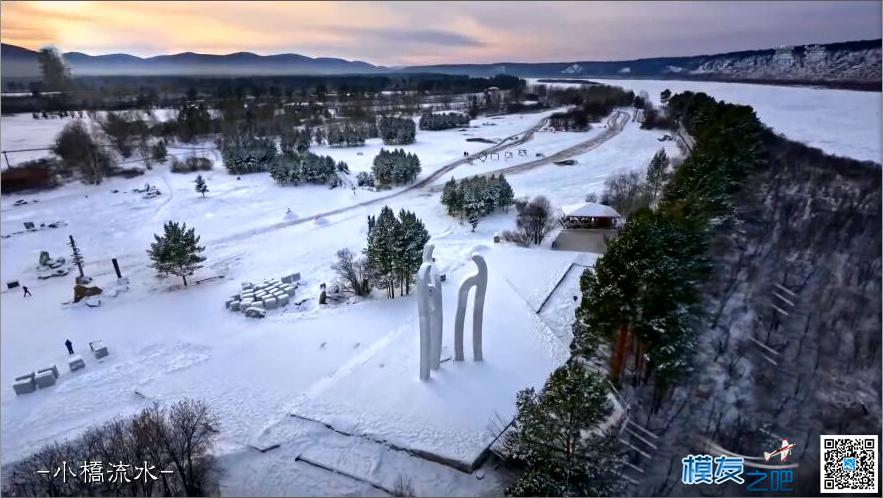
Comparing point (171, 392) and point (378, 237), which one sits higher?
point (378, 237)

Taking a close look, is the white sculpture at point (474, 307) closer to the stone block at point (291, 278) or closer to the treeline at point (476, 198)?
the stone block at point (291, 278)

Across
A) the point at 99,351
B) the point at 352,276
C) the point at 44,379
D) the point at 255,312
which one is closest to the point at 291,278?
the point at 255,312

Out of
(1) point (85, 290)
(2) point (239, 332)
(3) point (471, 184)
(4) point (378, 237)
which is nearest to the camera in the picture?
(2) point (239, 332)

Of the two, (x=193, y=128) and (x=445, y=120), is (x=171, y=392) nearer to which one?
(x=193, y=128)

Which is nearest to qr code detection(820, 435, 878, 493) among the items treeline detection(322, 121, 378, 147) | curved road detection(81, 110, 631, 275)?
curved road detection(81, 110, 631, 275)

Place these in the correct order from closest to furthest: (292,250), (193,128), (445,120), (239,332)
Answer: (239,332), (292,250), (193,128), (445,120)

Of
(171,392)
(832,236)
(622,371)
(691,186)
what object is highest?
(691,186)

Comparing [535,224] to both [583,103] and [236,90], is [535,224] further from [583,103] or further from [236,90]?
[236,90]

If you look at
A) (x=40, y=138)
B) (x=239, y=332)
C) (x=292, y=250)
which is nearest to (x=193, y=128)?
(x=40, y=138)
